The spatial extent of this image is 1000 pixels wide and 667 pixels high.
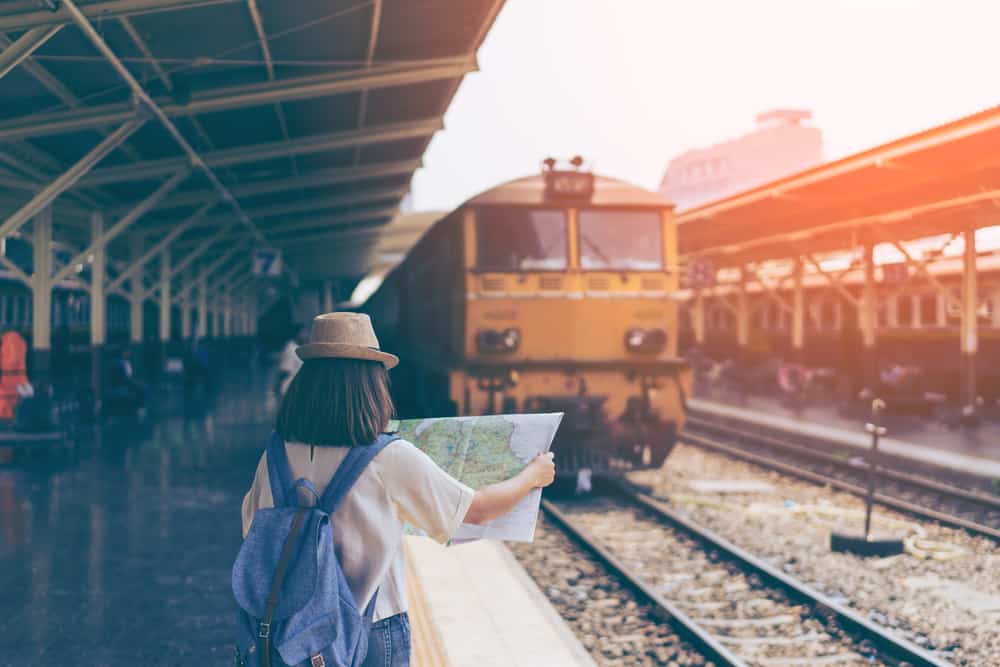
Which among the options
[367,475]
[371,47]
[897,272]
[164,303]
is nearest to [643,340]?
[371,47]

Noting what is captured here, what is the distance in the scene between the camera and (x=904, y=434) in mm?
14867

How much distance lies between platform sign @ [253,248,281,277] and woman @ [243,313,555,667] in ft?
61.7

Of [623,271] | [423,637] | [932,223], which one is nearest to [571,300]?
[623,271]

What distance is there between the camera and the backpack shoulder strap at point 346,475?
232 cm

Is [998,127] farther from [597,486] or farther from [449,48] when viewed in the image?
[449,48]

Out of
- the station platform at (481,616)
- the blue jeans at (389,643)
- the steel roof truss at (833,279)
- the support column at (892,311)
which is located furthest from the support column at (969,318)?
the blue jeans at (389,643)

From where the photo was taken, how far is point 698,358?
27969mm

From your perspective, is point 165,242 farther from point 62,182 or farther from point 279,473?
point 279,473

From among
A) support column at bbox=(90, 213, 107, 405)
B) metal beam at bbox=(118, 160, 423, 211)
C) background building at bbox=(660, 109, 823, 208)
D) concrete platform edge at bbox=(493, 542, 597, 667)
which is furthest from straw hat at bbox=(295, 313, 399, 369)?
background building at bbox=(660, 109, 823, 208)

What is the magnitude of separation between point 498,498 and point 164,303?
19.1m

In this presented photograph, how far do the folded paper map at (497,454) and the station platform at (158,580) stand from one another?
6.89 ft

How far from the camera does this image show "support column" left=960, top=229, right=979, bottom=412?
13750mm

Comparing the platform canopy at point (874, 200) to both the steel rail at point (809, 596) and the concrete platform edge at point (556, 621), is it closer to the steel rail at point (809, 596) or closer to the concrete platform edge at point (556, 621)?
the steel rail at point (809, 596)

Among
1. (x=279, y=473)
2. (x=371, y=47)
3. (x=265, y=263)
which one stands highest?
(x=371, y=47)
